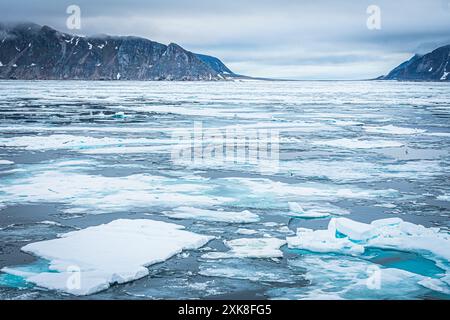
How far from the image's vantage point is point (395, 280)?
5355 millimetres

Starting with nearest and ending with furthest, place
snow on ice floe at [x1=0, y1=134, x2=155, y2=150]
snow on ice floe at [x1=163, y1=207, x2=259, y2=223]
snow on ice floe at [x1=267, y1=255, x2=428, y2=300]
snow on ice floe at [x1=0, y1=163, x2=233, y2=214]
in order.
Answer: snow on ice floe at [x1=267, y1=255, x2=428, y2=300], snow on ice floe at [x1=163, y1=207, x2=259, y2=223], snow on ice floe at [x1=0, y1=163, x2=233, y2=214], snow on ice floe at [x1=0, y1=134, x2=155, y2=150]

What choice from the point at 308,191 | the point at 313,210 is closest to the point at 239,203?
the point at 313,210

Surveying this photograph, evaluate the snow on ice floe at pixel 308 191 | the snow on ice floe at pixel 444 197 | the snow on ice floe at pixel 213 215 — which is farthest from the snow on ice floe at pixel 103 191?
the snow on ice floe at pixel 444 197

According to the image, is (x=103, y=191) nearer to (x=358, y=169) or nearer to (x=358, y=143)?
(x=358, y=169)

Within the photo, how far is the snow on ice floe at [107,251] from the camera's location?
17.2 ft

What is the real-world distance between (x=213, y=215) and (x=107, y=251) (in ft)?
6.85

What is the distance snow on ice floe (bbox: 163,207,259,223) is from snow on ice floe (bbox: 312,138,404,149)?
8346 millimetres

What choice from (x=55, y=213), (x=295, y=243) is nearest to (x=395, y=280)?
(x=295, y=243)

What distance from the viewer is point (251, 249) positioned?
629 centimetres

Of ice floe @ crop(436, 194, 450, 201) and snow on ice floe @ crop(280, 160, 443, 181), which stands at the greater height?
snow on ice floe @ crop(280, 160, 443, 181)

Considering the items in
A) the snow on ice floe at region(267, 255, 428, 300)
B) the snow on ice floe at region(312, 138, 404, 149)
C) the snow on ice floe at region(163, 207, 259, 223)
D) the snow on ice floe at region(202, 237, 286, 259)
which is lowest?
the snow on ice floe at region(267, 255, 428, 300)

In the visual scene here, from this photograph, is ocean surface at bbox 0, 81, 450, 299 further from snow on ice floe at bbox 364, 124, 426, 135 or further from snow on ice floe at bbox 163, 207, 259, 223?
snow on ice floe at bbox 364, 124, 426, 135

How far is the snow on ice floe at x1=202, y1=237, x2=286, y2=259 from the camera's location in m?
6.08

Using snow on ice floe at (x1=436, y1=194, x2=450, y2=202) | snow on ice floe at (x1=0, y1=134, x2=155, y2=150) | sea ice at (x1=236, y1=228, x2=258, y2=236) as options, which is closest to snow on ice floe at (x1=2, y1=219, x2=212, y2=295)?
sea ice at (x1=236, y1=228, x2=258, y2=236)
